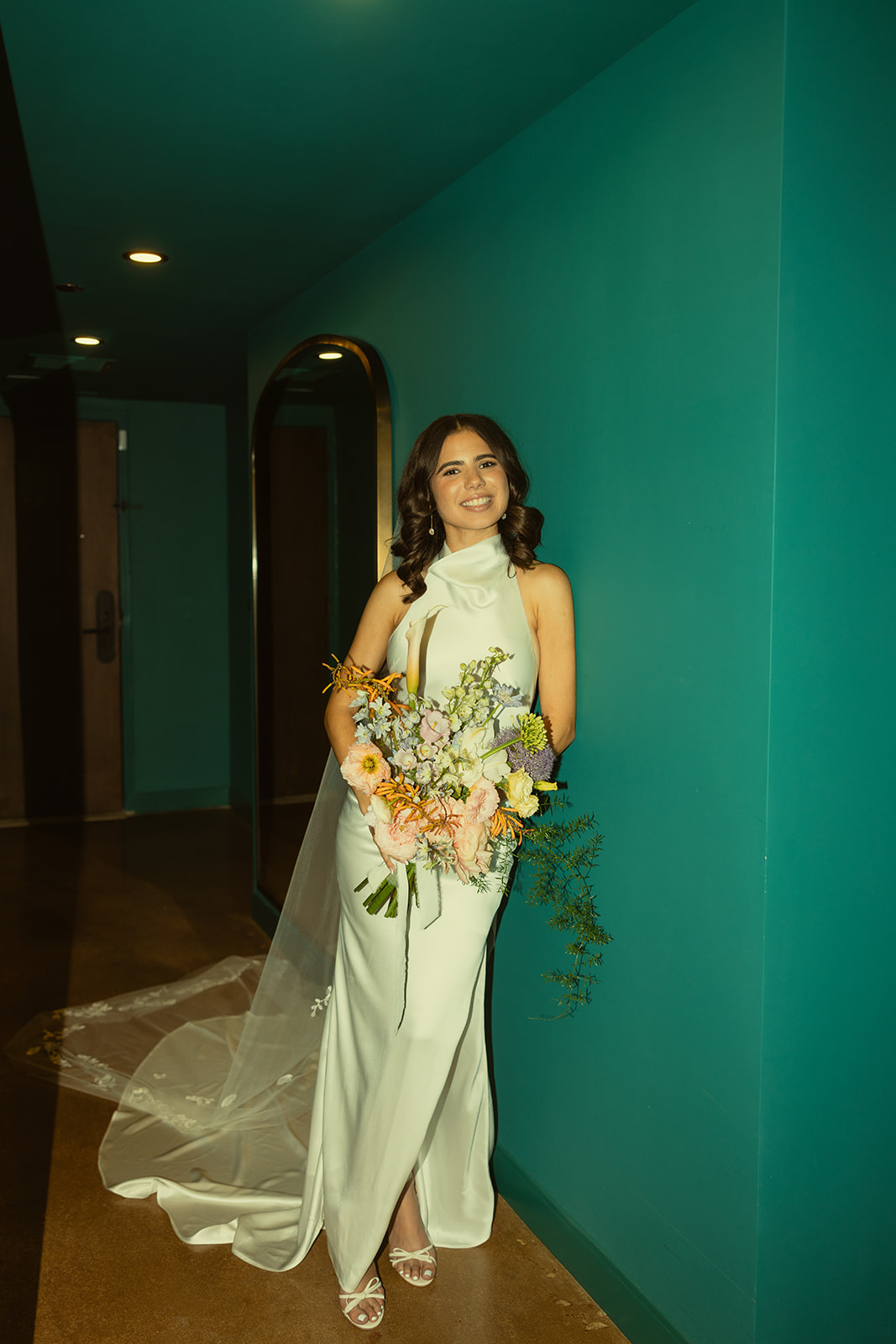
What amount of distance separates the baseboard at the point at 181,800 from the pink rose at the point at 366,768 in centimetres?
525

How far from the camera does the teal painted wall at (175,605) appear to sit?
6734mm

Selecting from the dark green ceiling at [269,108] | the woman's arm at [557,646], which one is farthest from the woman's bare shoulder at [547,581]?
the dark green ceiling at [269,108]

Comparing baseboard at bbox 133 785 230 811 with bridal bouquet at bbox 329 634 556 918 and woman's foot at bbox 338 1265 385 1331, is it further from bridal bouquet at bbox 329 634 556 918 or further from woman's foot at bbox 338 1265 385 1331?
bridal bouquet at bbox 329 634 556 918

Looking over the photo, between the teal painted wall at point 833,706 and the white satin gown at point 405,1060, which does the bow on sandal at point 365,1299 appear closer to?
the white satin gown at point 405,1060

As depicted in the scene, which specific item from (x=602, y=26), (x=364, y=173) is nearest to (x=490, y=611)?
(x=602, y=26)

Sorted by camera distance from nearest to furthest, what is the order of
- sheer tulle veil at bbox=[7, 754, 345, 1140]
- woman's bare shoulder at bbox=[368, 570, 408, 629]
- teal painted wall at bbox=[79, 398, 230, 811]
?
woman's bare shoulder at bbox=[368, 570, 408, 629] → sheer tulle veil at bbox=[7, 754, 345, 1140] → teal painted wall at bbox=[79, 398, 230, 811]

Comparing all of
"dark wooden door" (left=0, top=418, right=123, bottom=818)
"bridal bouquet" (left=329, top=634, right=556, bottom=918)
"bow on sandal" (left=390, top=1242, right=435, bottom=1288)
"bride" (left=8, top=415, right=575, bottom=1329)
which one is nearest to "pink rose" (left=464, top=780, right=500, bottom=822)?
"bridal bouquet" (left=329, top=634, right=556, bottom=918)

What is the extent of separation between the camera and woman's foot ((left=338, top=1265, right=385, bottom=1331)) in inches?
87.8

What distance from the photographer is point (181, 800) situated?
7.03 meters

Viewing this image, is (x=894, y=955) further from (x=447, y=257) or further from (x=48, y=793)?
(x=48, y=793)

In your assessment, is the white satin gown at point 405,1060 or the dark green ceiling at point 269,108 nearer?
the dark green ceiling at point 269,108

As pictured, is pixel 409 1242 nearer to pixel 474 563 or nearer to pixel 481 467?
pixel 474 563

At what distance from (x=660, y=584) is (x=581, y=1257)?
5.08 ft

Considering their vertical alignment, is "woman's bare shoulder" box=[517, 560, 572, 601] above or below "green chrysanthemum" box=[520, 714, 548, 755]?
above
